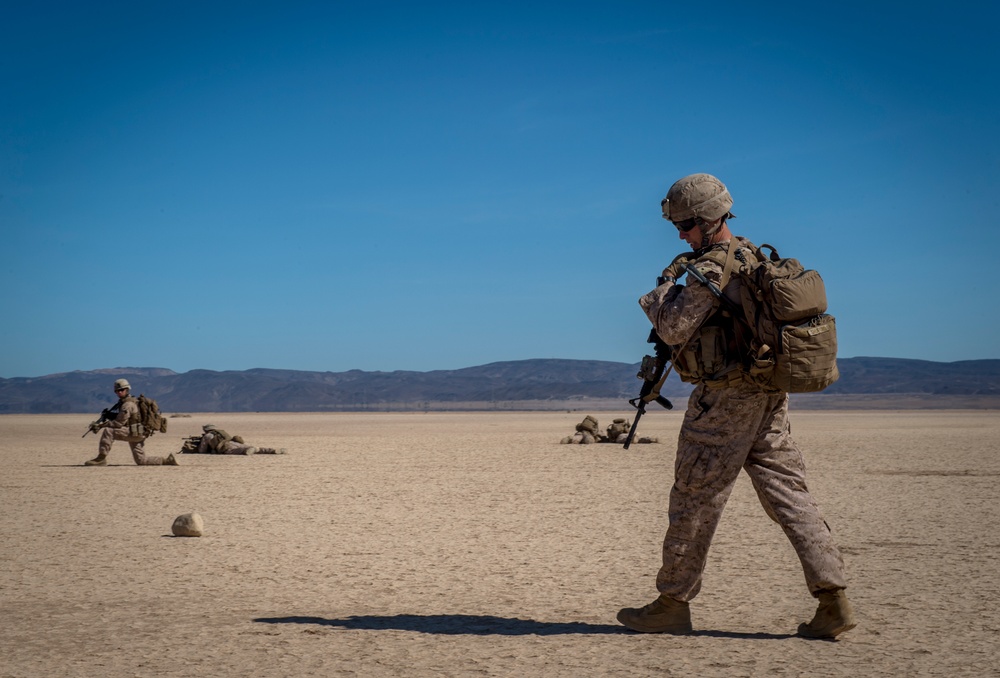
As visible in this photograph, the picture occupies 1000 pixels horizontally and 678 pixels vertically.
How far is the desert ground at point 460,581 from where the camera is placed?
191 inches

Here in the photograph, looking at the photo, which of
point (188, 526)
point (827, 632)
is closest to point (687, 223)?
point (827, 632)

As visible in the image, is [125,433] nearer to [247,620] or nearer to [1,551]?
[1,551]

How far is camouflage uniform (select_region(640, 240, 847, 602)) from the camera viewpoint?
4.95m

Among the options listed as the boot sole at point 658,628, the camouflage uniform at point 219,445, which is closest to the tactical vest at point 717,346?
the boot sole at point 658,628

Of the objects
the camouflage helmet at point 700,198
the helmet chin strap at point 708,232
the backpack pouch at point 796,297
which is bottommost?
the backpack pouch at point 796,297

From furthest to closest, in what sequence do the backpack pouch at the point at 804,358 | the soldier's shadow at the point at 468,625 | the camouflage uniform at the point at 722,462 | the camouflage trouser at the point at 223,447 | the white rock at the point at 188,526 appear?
the camouflage trouser at the point at 223,447 → the white rock at the point at 188,526 → the soldier's shadow at the point at 468,625 → the camouflage uniform at the point at 722,462 → the backpack pouch at the point at 804,358

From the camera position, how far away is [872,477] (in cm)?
1471

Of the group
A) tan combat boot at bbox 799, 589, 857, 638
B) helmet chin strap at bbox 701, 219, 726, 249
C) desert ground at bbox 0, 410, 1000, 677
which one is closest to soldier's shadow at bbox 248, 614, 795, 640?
desert ground at bbox 0, 410, 1000, 677

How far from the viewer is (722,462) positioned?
4.98m

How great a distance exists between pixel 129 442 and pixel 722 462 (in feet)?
49.1

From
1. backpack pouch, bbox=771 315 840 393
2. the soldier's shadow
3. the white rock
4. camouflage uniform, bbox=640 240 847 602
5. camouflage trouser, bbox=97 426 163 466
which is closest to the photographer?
backpack pouch, bbox=771 315 840 393

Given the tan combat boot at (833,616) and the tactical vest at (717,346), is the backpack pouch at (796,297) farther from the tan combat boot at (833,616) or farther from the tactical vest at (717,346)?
the tan combat boot at (833,616)

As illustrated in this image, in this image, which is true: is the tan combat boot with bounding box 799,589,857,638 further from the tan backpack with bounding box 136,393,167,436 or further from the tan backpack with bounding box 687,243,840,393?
the tan backpack with bounding box 136,393,167,436

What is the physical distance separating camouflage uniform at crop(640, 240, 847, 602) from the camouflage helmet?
0.31 metres
